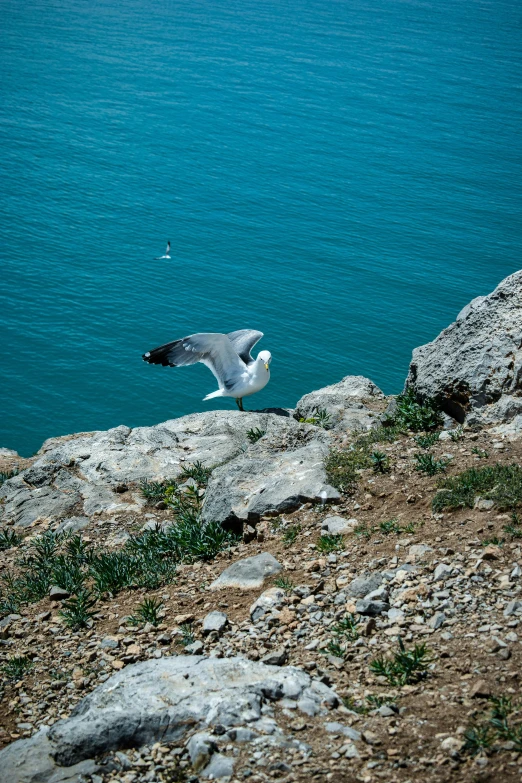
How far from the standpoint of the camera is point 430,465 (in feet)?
34.3

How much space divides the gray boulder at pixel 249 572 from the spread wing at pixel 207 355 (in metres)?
8.05

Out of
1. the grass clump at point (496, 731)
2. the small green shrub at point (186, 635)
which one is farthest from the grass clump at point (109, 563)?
the grass clump at point (496, 731)

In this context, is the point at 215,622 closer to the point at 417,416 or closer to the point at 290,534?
the point at 290,534

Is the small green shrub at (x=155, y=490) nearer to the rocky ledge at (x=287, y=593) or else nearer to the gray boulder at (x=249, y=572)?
the rocky ledge at (x=287, y=593)

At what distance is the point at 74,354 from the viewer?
1293 inches

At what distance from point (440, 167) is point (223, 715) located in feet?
165

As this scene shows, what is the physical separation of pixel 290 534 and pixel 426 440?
2.61m

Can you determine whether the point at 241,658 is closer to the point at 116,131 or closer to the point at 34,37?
the point at 116,131

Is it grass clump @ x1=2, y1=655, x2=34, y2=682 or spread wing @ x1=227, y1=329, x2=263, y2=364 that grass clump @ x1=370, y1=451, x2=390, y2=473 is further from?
spread wing @ x1=227, y1=329, x2=263, y2=364

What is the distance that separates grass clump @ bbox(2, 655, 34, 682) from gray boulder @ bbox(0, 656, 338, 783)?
1536mm

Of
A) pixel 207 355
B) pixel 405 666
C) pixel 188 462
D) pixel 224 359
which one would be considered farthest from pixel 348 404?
pixel 405 666

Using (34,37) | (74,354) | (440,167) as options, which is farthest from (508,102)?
(74,354)

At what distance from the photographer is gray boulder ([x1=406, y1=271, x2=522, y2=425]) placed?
38.4 feet

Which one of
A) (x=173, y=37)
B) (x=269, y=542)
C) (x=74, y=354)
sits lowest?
(x=74, y=354)
